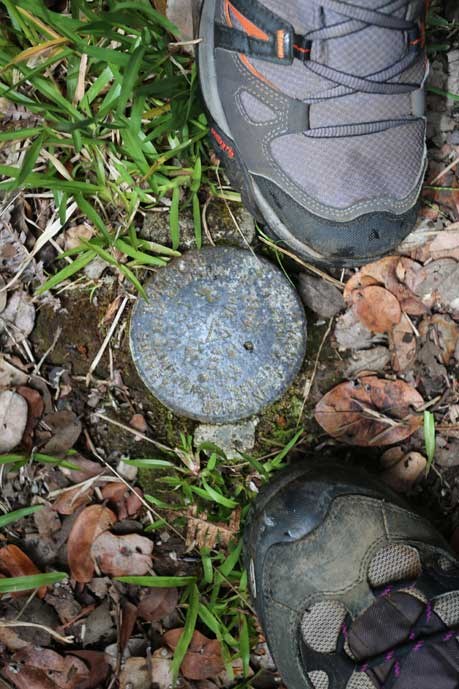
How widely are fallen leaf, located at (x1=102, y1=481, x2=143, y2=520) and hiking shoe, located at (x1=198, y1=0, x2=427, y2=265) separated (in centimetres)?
86

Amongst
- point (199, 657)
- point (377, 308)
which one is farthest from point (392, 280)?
point (199, 657)

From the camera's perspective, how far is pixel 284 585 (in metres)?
1.75

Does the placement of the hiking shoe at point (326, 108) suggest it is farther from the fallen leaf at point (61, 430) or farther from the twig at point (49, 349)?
the fallen leaf at point (61, 430)

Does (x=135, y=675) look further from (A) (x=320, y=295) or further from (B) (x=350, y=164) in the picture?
(B) (x=350, y=164)

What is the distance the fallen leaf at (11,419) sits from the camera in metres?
1.84

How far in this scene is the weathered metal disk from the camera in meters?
1.82

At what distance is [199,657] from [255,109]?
1.49m

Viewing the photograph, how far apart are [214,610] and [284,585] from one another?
0.76 feet

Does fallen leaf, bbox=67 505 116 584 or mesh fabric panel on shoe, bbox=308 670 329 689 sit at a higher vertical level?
fallen leaf, bbox=67 505 116 584

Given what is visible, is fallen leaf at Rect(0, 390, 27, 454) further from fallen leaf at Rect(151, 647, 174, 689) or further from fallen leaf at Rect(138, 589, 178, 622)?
fallen leaf at Rect(151, 647, 174, 689)

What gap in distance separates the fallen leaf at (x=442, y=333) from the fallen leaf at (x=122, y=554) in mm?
990

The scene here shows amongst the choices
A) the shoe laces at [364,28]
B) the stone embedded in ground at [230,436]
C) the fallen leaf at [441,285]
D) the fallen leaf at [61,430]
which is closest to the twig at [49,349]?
the fallen leaf at [61,430]

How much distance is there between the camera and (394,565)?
1767 mm

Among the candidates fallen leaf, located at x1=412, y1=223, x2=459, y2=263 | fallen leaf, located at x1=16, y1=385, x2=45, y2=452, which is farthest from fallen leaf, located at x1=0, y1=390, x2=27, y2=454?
fallen leaf, located at x1=412, y1=223, x2=459, y2=263
